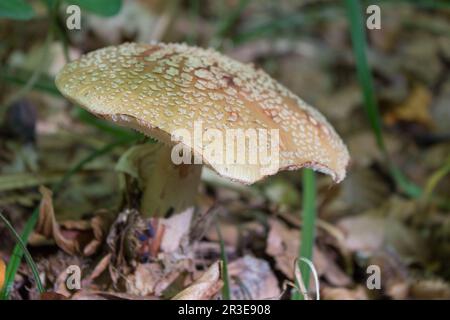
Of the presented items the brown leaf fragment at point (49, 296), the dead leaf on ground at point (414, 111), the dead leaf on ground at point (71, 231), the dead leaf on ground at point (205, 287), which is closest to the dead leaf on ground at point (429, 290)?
the dead leaf on ground at point (205, 287)

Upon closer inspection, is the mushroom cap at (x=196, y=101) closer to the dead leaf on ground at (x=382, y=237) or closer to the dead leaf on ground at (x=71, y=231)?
the dead leaf on ground at (x=71, y=231)

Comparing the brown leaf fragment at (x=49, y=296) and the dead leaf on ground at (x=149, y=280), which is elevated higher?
the dead leaf on ground at (x=149, y=280)

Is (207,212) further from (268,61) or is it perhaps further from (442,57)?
(442,57)

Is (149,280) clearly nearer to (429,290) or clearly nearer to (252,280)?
(252,280)

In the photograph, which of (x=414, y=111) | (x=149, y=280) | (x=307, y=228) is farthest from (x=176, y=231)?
(x=414, y=111)

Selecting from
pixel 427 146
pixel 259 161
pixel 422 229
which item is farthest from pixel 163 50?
pixel 427 146

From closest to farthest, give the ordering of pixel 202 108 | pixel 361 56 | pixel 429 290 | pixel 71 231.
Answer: pixel 202 108
pixel 71 231
pixel 429 290
pixel 361 56

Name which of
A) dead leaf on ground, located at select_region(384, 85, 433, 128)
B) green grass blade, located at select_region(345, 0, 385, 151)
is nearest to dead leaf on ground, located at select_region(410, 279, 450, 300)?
green grass blade, located at select_region(345, 0, 385, 151)
